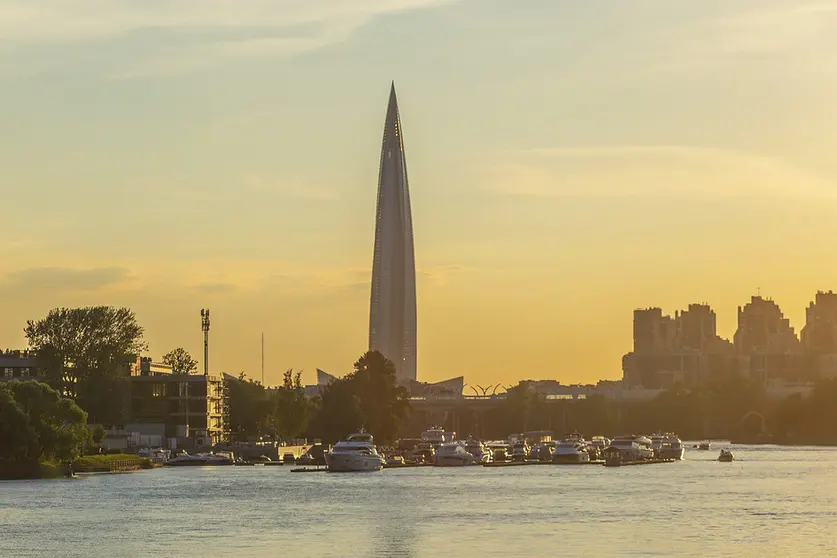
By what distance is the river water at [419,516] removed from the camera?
89.4 meters

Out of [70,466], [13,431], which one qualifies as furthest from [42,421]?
[70,466]

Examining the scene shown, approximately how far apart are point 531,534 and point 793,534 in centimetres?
1412

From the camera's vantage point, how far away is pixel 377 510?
4555 inches

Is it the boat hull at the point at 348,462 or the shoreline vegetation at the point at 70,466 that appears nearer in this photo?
the shoreline vegetation at the point at 70,466

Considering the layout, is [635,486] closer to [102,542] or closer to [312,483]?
[312,483]

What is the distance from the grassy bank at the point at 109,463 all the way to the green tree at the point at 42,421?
47.2 feet

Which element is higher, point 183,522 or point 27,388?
point 27,388

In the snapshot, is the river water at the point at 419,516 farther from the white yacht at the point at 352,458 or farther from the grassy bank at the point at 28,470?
the white yacht at the point at 352,458

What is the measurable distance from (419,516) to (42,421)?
2008 inches

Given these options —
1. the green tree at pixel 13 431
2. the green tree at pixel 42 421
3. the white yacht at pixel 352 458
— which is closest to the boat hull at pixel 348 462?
the white yacht at pixel 352 458

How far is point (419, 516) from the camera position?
359 feet

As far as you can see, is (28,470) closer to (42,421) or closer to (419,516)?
(42,421)

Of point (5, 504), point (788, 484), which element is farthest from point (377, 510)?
point (788, 484)

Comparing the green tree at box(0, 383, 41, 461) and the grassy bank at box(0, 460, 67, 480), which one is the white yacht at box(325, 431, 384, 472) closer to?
the grassy bank at box(0, 460, 67, 480)
